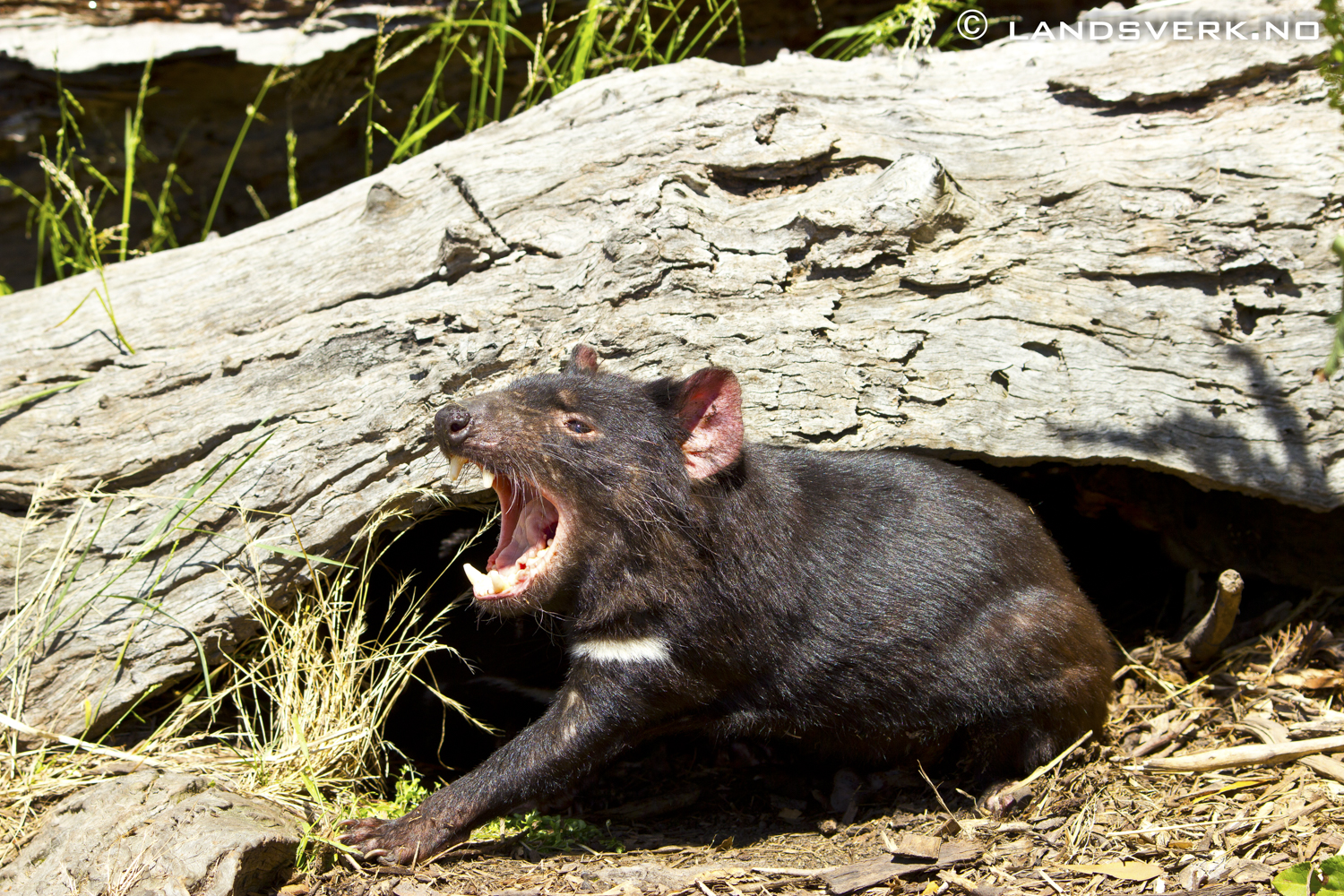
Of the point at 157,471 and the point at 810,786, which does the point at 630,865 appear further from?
the point at 157,471

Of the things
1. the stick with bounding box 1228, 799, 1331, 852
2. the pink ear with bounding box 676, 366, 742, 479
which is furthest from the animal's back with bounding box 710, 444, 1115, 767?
the stick with bounding box 1228, 799, 1331, 852

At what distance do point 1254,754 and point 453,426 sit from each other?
2.65 m

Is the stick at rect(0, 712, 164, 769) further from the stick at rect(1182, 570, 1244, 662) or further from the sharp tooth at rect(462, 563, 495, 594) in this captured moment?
the stick at rect(1182, 570, 1244, 662)

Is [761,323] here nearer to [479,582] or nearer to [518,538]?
[518,538]

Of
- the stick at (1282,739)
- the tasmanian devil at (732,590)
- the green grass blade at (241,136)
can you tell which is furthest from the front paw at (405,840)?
the green grass blade at (241,136)

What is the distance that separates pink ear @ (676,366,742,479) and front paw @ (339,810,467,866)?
49.1 inches

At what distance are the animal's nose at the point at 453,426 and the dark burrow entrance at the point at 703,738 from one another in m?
1.02

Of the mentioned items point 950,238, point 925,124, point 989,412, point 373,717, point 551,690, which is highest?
point 925,124

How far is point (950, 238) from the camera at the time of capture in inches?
133

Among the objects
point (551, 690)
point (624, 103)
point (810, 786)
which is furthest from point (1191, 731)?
point (624, 103)

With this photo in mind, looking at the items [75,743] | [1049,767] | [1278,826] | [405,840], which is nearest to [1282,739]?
[1278,826]

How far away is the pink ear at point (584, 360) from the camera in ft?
10.0

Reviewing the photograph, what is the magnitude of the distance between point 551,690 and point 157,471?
156cm

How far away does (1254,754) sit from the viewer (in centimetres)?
308
